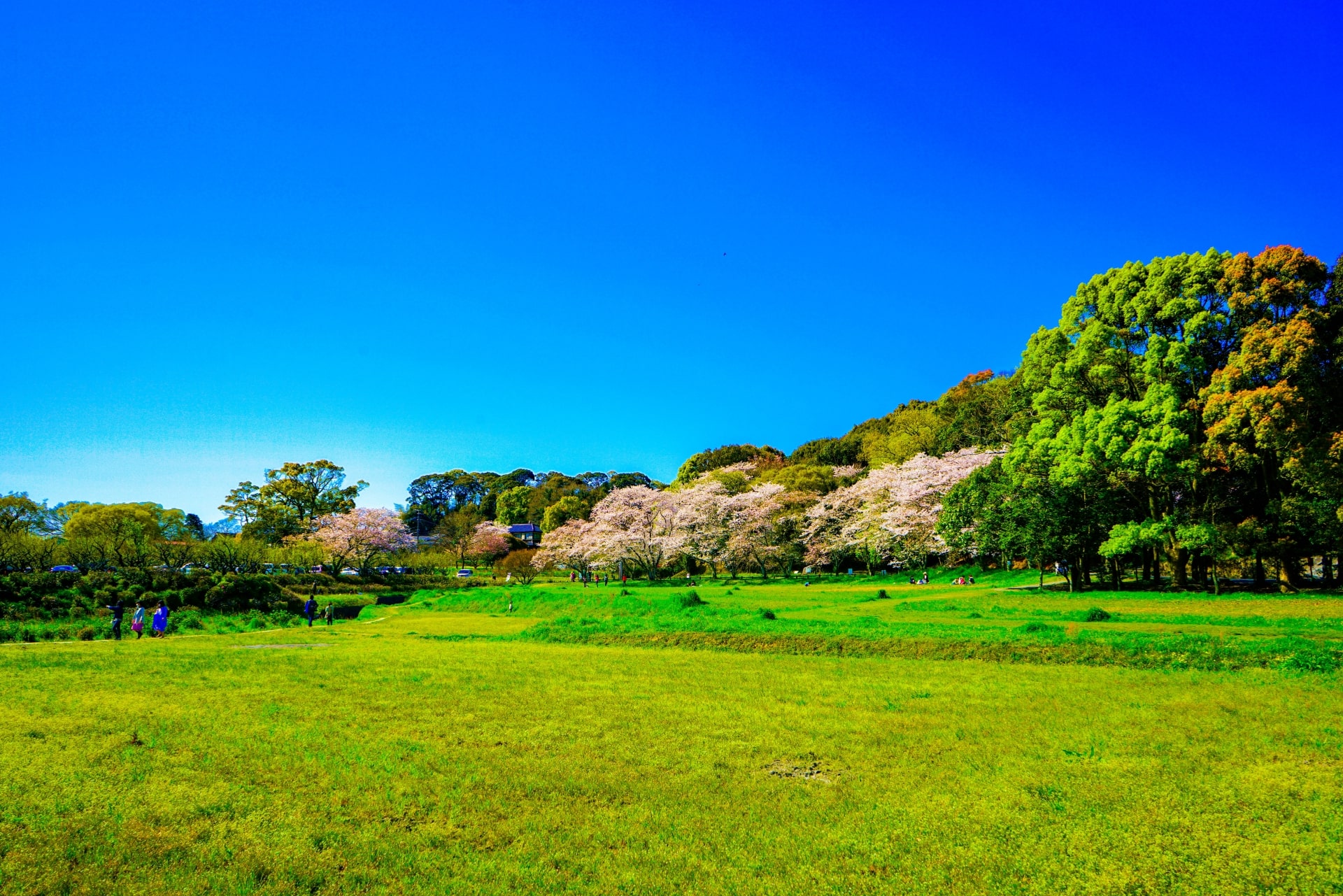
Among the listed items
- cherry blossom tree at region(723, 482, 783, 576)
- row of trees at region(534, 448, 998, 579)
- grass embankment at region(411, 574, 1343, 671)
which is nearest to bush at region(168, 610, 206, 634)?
grass embankment at region(411, 574, 1343, 671)

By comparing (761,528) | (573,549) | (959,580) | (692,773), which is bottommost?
(959,580)

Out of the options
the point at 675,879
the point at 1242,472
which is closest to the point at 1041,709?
the point at 675,879

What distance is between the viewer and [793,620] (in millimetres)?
24438

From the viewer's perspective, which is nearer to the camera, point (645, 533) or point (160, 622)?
point (160, 622)

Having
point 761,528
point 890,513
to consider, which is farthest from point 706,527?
point 890,513

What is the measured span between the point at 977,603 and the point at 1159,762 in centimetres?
2232

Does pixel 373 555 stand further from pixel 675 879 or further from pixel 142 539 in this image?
pixel 675 879

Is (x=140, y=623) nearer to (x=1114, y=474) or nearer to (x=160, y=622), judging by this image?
(x=160, y=622)

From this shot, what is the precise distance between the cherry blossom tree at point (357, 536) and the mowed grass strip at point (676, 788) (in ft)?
173

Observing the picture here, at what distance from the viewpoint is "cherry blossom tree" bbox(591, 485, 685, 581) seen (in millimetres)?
60844

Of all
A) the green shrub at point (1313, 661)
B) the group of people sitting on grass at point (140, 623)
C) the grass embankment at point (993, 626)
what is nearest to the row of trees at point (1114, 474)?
the grass embankment at point (993, 626)

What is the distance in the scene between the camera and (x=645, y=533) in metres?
62.2

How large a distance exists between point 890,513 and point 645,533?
2196 cm

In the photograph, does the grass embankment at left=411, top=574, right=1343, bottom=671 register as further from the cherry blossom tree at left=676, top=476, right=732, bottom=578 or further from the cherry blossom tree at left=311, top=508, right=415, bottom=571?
the cherry blossom tree at left=311, top=508, right=415, bottom=571
